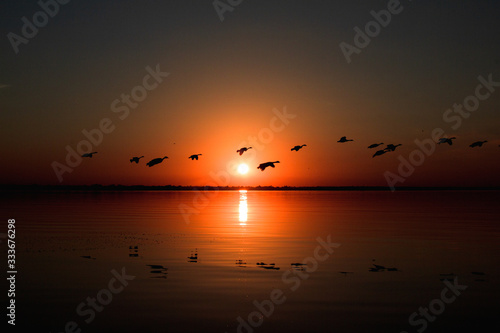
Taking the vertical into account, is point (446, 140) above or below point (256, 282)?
above

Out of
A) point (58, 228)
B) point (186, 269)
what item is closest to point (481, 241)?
point (186, 269)

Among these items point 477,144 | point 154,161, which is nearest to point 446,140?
point 477,144

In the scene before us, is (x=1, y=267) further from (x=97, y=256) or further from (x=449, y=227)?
(x=449, y=227)

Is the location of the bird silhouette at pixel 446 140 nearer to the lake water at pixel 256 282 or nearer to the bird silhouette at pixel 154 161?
the lake water at pixel 256 282

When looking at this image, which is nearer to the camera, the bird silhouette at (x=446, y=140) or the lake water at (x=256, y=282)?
the lake water at (x=256, y=282)

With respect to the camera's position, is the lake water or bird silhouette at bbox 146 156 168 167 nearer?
the lake water

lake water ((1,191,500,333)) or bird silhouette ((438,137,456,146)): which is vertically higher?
bird silhouette ((438,137,456,146))

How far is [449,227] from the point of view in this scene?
43250mm

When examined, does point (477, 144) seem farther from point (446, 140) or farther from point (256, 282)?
point (256, 282)

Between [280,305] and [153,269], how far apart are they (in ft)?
26.3

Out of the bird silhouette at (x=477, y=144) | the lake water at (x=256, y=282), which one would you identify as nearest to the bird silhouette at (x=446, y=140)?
the bird silhouette at (x=477, y=144)

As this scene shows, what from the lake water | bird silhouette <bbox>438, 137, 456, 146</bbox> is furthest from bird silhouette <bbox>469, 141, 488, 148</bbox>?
the lake water

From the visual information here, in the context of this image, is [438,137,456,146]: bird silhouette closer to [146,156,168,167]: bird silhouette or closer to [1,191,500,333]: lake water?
[1,191,500,333]: lake water

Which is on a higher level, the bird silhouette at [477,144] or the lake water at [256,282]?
the bird silhouette at [477,144]
